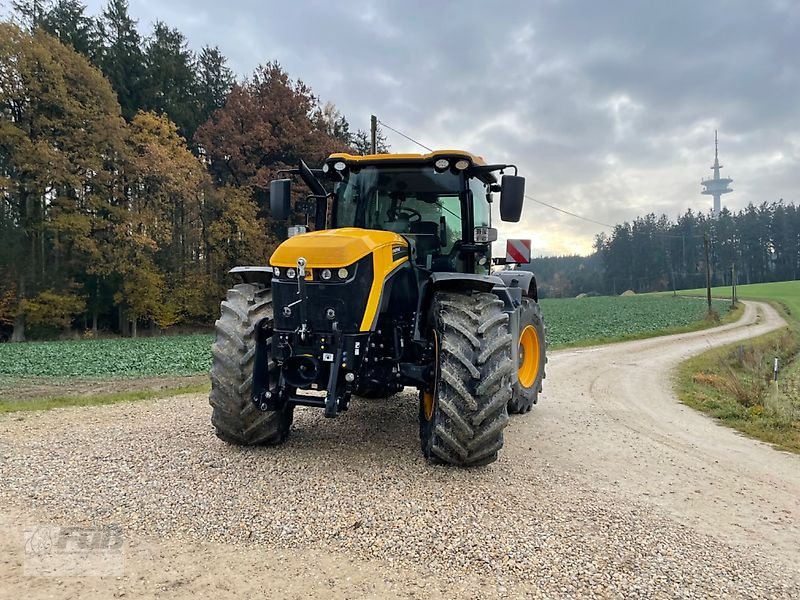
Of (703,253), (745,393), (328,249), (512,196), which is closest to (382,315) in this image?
(328,249)

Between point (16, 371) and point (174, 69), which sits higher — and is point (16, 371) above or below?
below

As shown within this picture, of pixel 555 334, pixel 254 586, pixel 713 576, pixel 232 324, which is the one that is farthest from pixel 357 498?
pixel 555 334

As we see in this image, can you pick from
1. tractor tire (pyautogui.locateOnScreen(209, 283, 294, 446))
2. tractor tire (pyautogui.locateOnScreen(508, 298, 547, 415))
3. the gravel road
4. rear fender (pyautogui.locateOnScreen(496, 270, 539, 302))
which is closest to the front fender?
tractor tire (pyautogui.locateOnScreen(209, 283, 294, 446))

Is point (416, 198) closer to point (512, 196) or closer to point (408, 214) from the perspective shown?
point (408, 214)

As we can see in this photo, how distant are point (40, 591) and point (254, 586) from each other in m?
1.13

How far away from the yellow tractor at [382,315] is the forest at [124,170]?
23.2m

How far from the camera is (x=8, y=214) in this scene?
25422 mm

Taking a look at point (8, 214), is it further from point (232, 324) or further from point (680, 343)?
point (680, 343)

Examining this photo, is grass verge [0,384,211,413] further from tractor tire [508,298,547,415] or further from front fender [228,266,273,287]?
tractor tire [508,298,547,415]

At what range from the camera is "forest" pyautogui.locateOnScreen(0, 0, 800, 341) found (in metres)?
24.5

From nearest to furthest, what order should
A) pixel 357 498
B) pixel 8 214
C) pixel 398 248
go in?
1. pixel 357 498
2. pixel 398 248
3. pixel 8 214

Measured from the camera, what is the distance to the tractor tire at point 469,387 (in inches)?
184

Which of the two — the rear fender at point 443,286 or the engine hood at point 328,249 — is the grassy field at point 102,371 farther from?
A: the rear fender at point 443,286

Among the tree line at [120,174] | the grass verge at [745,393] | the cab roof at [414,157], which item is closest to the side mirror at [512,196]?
the cab roof at [414,157]
